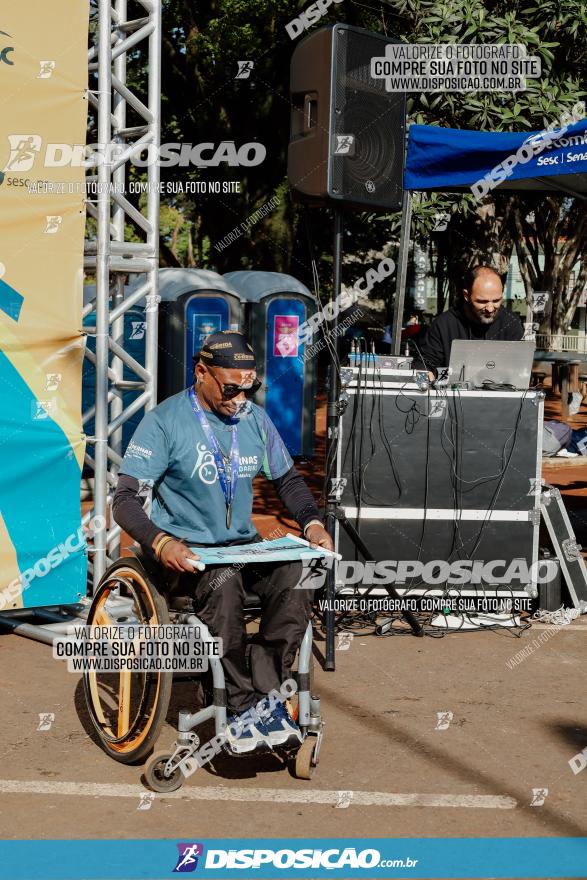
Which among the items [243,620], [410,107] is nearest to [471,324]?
[243,620]

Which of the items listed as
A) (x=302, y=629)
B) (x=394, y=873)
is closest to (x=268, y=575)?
(x=302, y=629)

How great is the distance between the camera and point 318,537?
490cm

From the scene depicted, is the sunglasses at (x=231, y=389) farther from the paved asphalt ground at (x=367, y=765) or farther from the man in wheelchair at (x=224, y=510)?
the paved asphalt ground at (x=367, y=765)

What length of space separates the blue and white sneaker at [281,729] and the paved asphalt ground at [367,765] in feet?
0.71

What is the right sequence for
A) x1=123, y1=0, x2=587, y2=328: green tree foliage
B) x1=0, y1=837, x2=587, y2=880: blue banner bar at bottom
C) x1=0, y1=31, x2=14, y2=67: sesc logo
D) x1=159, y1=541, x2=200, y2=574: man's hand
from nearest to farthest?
x1=0, y1=837, x2=587, y2=880: blue banner bar at bottom, x1=159, y1=541, x2=200, y2=574: man's hand, x1=0, y1=31, x2=14, y2=67: sesc logo, x1=123, y1=0, x2=587, y2=328: green tree foliage

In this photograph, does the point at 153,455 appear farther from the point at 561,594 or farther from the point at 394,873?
the point at 561,594

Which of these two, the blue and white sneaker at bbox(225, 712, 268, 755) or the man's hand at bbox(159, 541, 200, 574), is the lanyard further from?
the blue and white sneaker at bbox(225, 712, 268, 755)

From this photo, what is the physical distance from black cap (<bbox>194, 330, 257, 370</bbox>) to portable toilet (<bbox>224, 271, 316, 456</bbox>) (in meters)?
9.20

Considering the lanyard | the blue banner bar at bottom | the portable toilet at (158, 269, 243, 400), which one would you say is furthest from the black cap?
the portable toilet at (158, 269, 243, 400)

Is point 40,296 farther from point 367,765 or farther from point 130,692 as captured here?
point 367,765

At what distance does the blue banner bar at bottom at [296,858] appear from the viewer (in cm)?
382

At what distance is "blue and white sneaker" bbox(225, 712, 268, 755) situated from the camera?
14.5ft

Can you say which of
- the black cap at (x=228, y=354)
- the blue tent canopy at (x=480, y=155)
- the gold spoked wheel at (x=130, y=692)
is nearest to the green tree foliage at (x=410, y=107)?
the blue tent canopy at (x=480, y=155)

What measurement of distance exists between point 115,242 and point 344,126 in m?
1.55
